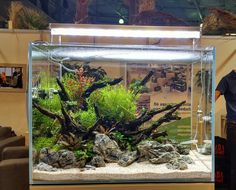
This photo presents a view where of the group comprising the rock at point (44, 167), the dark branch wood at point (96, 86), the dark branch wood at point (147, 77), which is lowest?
the rock at point (44, 167)

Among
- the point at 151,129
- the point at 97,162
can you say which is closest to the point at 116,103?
the point at 151,129

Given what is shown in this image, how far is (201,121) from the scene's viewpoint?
2.32 m

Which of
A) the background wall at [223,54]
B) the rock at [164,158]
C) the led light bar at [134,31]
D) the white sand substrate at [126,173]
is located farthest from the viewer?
the background wall at [223,54]

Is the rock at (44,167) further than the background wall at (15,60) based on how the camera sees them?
No

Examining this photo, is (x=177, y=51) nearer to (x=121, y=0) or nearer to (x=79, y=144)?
(x=79, y=144)

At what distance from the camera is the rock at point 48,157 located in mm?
2193

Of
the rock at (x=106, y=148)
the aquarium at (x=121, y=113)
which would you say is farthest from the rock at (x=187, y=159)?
the rock at (x=106, y=148)

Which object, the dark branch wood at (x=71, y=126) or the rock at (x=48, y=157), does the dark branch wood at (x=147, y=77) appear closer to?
the dark branch wood at (x=71, y=126)

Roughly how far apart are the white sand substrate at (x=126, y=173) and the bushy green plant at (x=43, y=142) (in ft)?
0.52

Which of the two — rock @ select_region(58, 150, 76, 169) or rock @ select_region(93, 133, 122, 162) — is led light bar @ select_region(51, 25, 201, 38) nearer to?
rock @ select_region(93, 133, 122, 162)

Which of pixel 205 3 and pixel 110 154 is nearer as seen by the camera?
pixel 110 154

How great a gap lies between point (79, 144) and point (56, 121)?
0.22m

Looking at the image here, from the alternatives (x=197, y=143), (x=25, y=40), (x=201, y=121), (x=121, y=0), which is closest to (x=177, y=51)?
(x=201, y=121)

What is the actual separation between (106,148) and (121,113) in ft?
0.85
